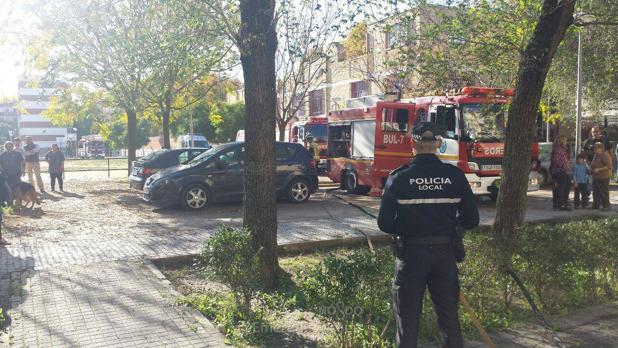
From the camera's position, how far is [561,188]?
12.6 m

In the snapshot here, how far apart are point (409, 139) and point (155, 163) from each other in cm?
728

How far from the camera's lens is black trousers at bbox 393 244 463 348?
374cm

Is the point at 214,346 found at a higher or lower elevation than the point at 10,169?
lower

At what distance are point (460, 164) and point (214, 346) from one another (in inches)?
370

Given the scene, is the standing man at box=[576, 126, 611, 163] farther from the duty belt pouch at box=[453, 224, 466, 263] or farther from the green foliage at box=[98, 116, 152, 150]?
the green foliage at box=[98, 116, 152, 150]

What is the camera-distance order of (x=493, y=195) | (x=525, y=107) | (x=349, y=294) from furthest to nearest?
(x=493, y=195) < (x=525, y=107) < (x=349, y=294)

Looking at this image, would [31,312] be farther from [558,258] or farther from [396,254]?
[558,258]

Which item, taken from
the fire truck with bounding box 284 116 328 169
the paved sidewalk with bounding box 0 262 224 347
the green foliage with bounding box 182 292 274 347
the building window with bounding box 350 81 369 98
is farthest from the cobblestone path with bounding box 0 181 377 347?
the building window with bounding box 350 81 369 98

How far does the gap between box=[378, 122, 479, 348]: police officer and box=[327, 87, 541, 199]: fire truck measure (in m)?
6.29

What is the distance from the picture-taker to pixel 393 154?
47.8ft

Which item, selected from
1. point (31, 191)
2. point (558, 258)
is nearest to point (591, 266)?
point (558, 258)

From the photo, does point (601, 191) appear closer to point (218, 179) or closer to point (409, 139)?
A: point (409, 139)

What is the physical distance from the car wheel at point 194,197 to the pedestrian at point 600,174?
9103 millimetres

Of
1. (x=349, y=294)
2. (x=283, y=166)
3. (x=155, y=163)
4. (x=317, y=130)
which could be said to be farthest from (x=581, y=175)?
(x=317, y=130)
